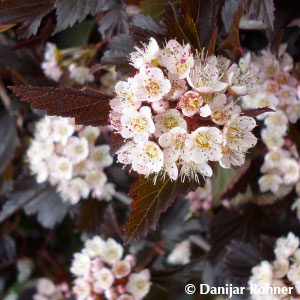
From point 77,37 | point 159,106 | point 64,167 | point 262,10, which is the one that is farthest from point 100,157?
point 262,10

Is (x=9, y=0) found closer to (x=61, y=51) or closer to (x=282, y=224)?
(x=61, y=51)

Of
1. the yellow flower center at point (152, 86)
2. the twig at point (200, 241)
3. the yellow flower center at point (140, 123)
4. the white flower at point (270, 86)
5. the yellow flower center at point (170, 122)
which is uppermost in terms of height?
the yellow flower center at point (152, 86)

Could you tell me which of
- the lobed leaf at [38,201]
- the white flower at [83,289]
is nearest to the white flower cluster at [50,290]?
the lobed leaf at [38,201]

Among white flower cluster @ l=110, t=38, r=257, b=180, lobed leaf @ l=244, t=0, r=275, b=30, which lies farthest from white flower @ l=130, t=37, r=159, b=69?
lobed leaf @ l=244, t=0, r=275, b=30

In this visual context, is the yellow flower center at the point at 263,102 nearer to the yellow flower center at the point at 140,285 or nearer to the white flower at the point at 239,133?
the white flower at the point at 239,133

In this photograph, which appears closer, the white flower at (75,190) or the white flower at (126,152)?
the white flower at (126,152)

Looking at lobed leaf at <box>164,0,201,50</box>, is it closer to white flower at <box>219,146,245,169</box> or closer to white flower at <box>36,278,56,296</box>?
white flower at <box>219,146,245,169</box>
